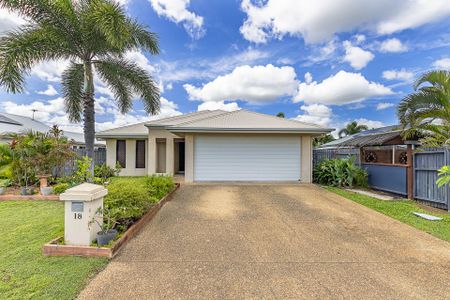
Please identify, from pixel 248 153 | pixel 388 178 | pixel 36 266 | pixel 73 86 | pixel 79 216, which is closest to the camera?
pixel 36 266

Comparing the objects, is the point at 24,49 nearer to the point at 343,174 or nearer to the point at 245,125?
the point at 245,125

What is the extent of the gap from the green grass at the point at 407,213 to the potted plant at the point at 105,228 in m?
6.12

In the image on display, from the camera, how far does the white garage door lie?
449 inches

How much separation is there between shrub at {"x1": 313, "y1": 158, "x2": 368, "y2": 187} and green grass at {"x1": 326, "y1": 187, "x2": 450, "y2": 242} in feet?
4.58

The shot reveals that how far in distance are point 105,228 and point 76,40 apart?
9087 millimetres

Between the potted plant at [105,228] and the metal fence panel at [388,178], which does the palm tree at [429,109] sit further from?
the potted plant at [105,228]

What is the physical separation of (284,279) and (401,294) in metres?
1.35

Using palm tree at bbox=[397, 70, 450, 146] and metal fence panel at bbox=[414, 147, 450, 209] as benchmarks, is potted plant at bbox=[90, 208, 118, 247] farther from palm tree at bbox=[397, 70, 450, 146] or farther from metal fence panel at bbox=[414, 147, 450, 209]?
palm tree at bbox=[397, 70, 450, 146]

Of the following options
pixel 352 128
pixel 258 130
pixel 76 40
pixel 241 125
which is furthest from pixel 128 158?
pixel 352 128

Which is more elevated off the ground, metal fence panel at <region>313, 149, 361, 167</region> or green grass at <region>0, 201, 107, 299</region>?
metal fence panel at <region>313, 149, 361, 167</region>

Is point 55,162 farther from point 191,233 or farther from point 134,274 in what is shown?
point 134,274

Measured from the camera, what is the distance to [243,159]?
37.6 ft

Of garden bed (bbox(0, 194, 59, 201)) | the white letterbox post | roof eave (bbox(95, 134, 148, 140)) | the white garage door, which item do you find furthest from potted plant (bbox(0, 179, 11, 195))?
the white garage door

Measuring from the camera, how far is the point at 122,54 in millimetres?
10977
